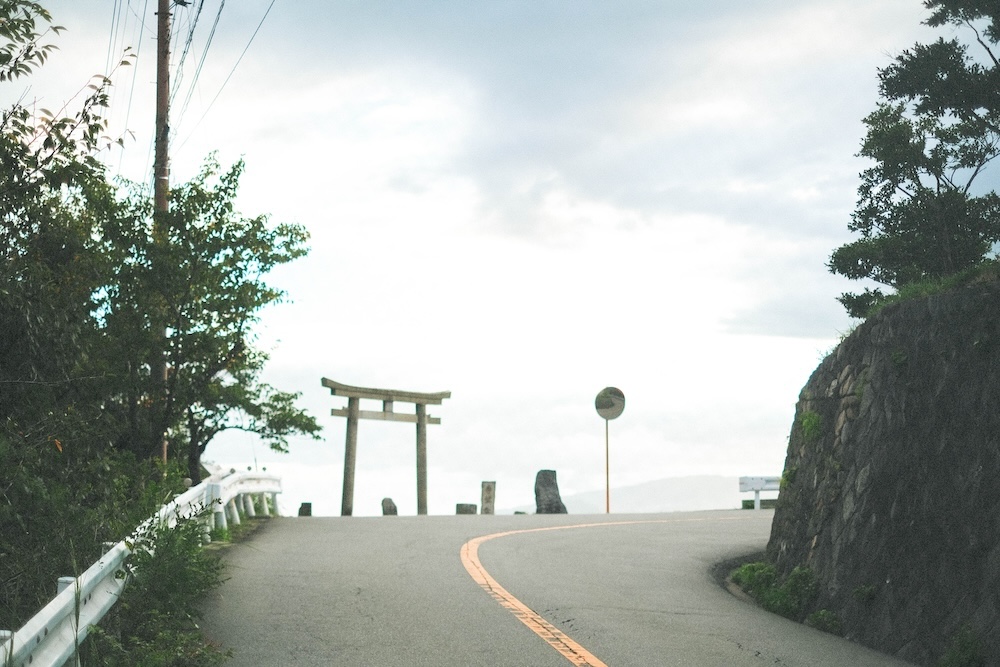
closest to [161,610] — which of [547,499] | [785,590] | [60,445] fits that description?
Answer: [60,445]

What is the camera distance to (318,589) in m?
12.4

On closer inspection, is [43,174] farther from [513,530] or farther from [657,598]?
[513,530]

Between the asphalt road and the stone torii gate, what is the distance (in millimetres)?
12991

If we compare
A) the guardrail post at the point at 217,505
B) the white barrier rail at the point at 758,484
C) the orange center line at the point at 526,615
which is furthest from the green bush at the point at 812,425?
the white barrier rail at the point at 758,484

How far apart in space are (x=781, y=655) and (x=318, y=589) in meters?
5.14

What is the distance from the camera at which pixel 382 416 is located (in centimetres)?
3441

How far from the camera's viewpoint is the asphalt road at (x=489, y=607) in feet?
31.0

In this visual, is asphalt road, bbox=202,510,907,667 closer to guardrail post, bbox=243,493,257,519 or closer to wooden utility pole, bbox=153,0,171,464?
guardrail post, bbox=243,493,257,519

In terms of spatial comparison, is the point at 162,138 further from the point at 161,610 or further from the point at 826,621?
the point at 826,621

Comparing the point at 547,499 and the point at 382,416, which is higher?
the point at 382,416

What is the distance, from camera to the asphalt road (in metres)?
9.45

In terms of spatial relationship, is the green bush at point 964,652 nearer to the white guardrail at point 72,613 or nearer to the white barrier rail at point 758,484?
the white guardrail at point 72,613

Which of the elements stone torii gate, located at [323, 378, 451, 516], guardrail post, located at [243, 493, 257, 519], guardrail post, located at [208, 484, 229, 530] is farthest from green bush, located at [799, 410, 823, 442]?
stone torii gate, located at [323, 378, 451, 516]

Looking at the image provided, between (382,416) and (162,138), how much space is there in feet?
44.4
